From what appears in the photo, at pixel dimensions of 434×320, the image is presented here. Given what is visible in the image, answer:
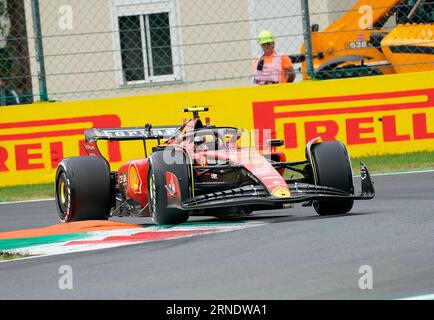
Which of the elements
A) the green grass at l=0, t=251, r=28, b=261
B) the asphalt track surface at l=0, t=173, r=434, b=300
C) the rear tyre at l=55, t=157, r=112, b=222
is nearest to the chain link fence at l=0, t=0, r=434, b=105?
the rear tyre at l=55, t=157, r=112, b=222

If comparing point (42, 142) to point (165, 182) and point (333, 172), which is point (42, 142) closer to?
point (165, 182)

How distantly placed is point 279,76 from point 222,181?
6254mm

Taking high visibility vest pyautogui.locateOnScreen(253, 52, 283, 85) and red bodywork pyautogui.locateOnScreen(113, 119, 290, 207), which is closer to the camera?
red bodywork pyautogui.locateOnScreen(113, 119, 290, 207)

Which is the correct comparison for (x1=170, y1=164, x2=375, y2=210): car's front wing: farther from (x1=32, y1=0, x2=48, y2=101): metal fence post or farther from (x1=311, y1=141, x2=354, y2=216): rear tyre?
(x1=32, y1=0, x2=48, y2=101): metal fence post

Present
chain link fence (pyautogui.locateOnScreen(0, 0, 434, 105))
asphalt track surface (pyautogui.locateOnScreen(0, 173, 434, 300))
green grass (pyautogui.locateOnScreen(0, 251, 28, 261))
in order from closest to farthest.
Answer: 1. asphalt track surface (pyautogui.locateOnScreen(0, 173, 434, 300))
2. green grass (pyautogui.locateOnScreen(0, 251, 28, 261))
3. chain link fence (pyautogui.locateOnScreen(0, 0, 434, 105))

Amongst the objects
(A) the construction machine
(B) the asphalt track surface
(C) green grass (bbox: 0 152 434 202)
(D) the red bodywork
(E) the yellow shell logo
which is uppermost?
(A) the construction machine

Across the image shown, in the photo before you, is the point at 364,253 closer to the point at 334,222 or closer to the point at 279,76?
the point at 334,222

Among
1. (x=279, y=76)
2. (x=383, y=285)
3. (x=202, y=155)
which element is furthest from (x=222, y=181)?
(x=279, y=76)

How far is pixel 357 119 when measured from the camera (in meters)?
14.9

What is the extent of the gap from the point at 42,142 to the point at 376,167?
444 centimetres

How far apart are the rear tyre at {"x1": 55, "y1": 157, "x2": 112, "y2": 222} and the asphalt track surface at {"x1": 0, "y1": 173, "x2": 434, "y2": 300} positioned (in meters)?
1.72

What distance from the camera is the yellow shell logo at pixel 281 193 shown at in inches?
351

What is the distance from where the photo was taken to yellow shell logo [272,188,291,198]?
8.92 meters

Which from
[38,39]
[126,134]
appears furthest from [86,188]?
[38,39]
